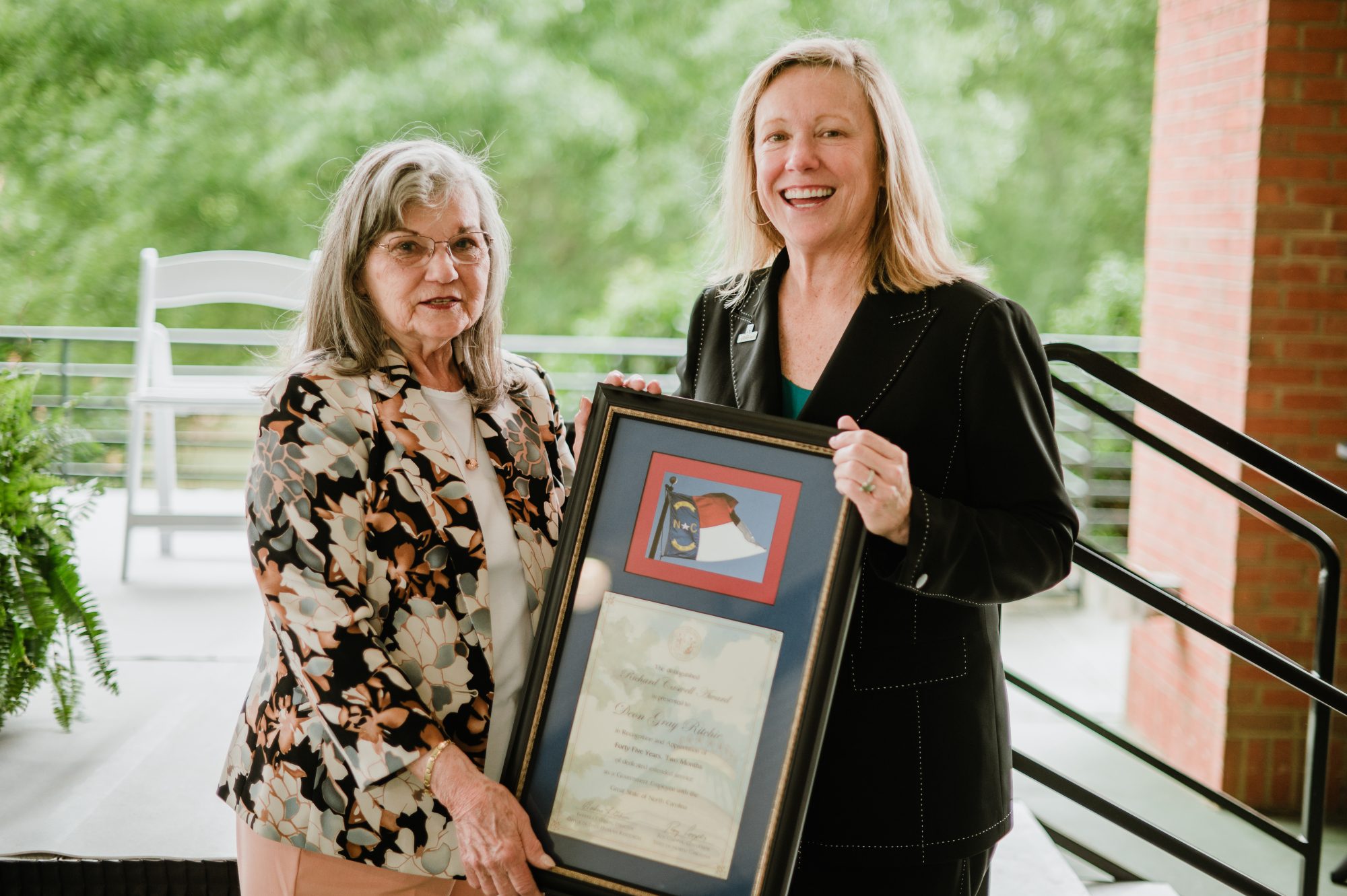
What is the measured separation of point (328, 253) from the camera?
153cm

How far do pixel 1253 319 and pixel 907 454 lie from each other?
261cm

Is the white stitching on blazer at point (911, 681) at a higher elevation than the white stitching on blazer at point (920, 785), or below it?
higher

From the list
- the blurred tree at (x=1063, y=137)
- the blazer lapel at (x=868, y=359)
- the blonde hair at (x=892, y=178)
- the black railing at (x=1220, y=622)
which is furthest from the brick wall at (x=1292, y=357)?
the blurred tree at (x=1063, y=137)

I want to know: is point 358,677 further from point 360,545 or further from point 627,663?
point 627,663

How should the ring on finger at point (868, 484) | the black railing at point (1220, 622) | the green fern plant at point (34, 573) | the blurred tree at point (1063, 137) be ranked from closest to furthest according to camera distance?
the ring on finger at point (868, 484) → the black railing at point (1220, 622) → the green fern plant at point (34, 573) → the blurred tree at point (1063, 137)

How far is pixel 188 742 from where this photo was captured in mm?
3033

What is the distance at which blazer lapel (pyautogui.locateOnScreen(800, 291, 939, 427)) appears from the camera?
57.6 inches

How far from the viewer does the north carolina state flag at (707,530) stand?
4.43ft

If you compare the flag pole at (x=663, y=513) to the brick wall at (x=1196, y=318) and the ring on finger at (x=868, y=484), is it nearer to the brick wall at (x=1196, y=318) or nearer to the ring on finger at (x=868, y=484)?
the ring on finger at (x=868, y=484)

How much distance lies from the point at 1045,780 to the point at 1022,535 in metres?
1.13

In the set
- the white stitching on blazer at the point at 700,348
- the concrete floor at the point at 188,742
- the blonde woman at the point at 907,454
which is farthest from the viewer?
the concrete floor at the point at 188,742

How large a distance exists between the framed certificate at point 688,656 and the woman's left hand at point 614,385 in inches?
2.7

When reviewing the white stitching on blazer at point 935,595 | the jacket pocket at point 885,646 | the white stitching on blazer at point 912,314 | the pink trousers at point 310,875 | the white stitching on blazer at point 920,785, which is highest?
the white stitching on blazer at point 912,314

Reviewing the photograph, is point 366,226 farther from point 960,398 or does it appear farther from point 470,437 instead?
point 960,398
